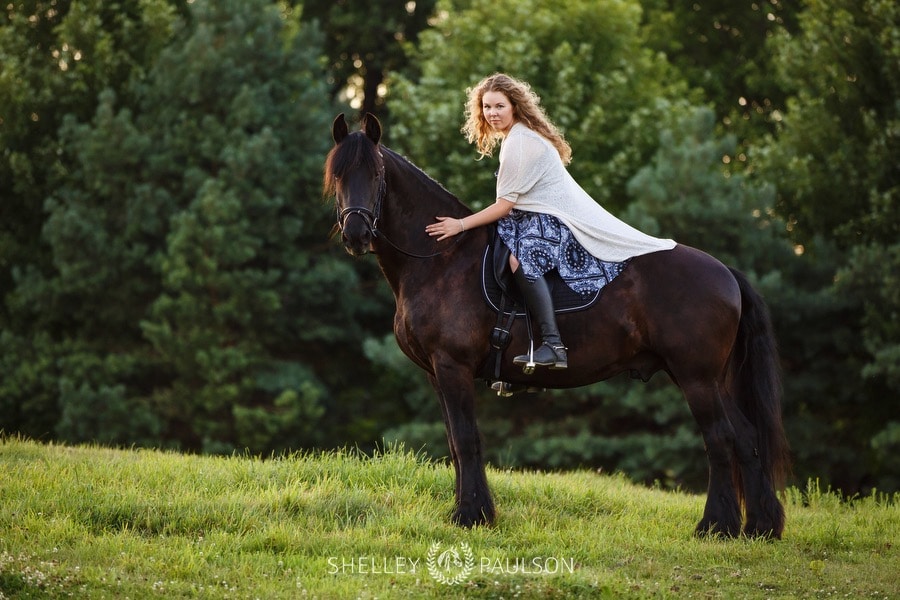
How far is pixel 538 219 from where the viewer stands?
7508mm

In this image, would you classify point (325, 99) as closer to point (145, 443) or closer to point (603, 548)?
point (145, 443)

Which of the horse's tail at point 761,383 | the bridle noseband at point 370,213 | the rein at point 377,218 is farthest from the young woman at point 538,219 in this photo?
the horse's tail at point 761,383

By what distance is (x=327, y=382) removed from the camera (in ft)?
88.5

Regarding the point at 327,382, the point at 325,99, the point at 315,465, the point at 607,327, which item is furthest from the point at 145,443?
the point at 607,327

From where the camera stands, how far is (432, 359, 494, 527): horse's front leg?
7312 millimetres

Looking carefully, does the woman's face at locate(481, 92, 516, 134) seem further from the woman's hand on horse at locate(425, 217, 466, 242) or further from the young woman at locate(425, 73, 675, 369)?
the woman's hand on horse at locate(425, 217, 466, 242)

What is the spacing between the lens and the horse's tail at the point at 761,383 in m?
7.66

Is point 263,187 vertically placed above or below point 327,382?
above

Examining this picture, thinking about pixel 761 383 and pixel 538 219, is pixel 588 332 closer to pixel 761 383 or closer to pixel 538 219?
pixel 538 219

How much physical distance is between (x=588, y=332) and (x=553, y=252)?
65cm

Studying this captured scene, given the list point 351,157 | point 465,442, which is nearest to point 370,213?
point 351,157

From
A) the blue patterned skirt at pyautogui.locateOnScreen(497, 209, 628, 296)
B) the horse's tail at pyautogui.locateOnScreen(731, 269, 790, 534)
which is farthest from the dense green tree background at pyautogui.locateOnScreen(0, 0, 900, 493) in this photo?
the blue patterned skirt at pyautogui.locateOnScreen(497, 209, 628, 296)

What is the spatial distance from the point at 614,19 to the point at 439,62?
483 centimetres

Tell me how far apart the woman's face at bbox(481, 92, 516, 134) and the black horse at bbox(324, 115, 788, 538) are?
685 mm
